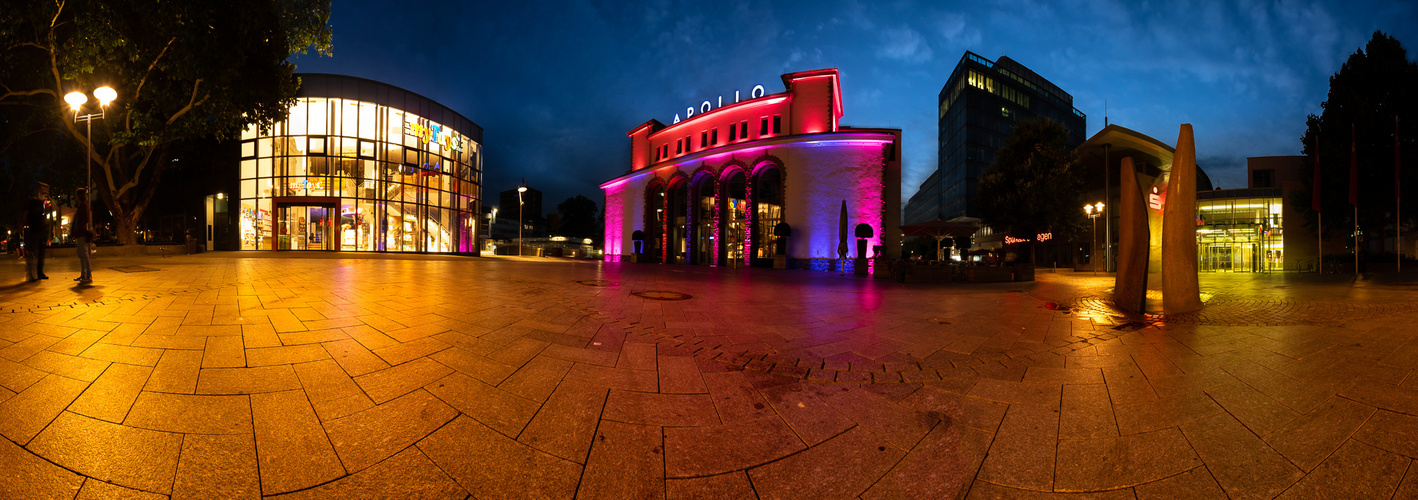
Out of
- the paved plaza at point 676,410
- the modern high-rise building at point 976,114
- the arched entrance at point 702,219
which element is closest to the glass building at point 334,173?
the arched entrance at point 702,219

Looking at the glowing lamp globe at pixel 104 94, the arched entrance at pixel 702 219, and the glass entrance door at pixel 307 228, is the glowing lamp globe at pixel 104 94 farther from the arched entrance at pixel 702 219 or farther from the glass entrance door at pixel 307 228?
the arched entrance at pixel 702 219

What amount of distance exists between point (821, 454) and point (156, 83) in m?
27.0

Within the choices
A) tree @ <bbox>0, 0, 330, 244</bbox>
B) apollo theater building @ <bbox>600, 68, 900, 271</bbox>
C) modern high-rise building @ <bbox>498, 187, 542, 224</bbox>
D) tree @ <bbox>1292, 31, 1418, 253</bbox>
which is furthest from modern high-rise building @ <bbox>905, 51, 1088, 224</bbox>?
tree @ <bbox>0, 0, 330, 244</bbox>

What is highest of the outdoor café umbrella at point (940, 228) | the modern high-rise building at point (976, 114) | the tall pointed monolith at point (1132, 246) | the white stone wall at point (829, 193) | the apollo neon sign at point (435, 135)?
the modern high-rise building at point (976, 114)

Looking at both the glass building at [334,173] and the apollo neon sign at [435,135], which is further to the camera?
the apollo neon sign at [435,135]

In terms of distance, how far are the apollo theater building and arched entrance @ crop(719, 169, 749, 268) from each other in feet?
0.21

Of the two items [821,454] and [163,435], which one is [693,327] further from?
[163,435]

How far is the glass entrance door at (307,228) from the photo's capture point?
93.3ft

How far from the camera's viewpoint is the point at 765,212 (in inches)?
1102

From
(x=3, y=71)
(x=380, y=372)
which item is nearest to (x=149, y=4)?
(x=3, y=71)

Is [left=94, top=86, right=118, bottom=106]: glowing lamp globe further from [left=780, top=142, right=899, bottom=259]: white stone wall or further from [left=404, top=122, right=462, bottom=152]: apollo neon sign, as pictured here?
[left=780, top=142, right=899, bottom=259]: white stone wall

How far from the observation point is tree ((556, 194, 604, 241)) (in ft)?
261

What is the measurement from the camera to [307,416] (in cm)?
252

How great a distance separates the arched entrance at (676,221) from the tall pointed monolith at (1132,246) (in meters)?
24.4
